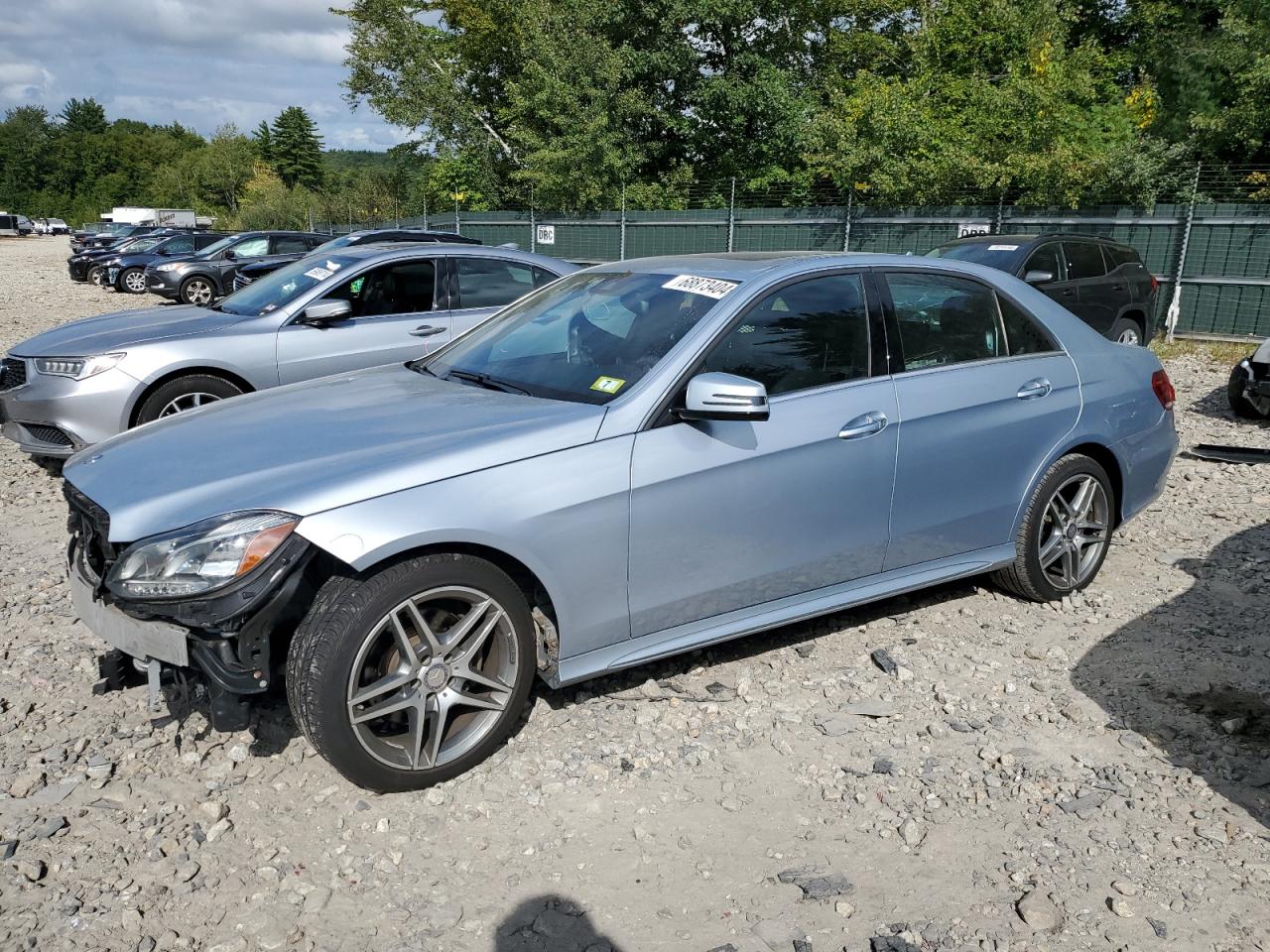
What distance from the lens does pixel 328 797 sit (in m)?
3.23

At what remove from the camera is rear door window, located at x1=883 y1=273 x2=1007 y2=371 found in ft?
13.8

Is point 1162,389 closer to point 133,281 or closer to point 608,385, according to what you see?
point 608,385

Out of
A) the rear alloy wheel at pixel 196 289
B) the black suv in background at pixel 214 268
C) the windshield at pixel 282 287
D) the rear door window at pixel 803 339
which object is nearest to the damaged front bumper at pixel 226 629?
the rear door window at pixel 803 339

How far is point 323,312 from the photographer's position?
6945mm

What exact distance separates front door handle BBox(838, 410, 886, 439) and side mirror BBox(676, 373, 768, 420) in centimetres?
57

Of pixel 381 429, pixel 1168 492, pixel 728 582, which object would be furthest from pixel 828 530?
pixel 1168 492

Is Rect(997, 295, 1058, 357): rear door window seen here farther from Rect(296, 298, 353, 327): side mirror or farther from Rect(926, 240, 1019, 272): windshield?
Rect(926, 240, 1019, 272): windshield

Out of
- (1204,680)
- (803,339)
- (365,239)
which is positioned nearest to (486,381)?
(803,339)

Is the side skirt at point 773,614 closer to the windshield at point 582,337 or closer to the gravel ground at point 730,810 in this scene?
the gravel ground at point 730,810

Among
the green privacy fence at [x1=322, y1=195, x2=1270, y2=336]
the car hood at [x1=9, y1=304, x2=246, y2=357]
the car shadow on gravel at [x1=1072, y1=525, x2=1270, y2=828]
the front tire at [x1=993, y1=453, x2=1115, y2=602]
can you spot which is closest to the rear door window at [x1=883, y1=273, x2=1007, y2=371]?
the front tire at [x1=993, y1=453, x2=1115, y2=602]

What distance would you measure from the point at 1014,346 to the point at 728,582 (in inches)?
75.8

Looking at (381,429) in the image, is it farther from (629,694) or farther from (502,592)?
(629,694)

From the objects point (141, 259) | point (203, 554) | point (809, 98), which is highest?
point (809, 98)

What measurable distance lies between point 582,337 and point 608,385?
52 cm
